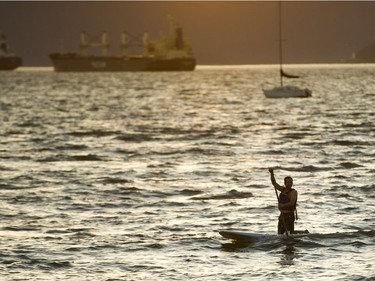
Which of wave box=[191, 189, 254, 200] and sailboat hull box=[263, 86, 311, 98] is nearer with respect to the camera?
wave box=[191, 189, 254, 200]

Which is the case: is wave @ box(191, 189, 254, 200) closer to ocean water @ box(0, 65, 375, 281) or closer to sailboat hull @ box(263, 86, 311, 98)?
ocean water @ box(0, 65, 375, 281)

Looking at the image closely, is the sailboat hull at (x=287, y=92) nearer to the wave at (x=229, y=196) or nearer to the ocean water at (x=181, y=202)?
the ocean water at (x=181, y=202)

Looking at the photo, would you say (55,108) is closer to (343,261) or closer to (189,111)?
(189,111)

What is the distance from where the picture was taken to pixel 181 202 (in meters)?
36.1

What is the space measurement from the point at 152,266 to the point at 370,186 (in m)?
16.8

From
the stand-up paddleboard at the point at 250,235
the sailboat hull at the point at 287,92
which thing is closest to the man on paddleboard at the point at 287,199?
the stand-up paddleboard at the point at 250,235

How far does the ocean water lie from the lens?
2480 centimetres

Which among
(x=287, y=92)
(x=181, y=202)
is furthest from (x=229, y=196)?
(x=287, y=92)

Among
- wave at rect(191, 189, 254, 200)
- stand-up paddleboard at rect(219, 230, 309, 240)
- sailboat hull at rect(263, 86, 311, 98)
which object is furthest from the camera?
sailboat hull at rect(263, 86, 311, 98)

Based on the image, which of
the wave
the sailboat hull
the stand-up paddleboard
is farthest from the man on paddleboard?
the sailboat hull

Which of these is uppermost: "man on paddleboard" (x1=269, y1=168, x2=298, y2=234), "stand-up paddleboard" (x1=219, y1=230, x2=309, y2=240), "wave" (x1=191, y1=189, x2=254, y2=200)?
"man on paddleboard" (x1=269, y1=168, x2=298, y2=234)

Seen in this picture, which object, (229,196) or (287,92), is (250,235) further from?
(287,92)

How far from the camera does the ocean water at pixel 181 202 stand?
81.4 ft

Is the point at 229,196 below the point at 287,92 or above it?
above
